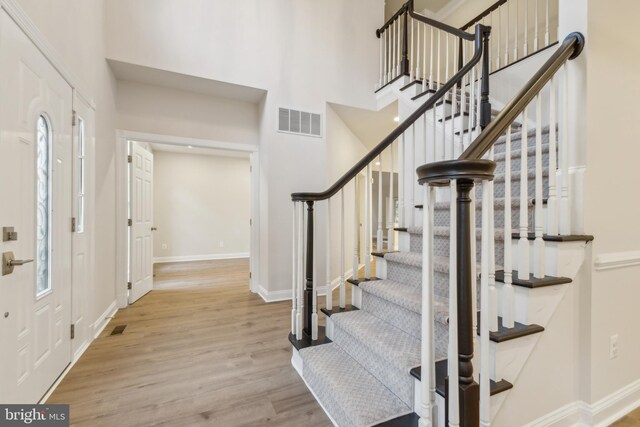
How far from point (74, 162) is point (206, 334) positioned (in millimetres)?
1764

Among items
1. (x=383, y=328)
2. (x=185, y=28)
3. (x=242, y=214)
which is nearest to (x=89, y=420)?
(x=383, y=328)

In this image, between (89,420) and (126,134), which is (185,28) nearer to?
(126,134)

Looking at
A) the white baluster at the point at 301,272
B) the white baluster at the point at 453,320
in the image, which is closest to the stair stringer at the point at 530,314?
the white baluster at the point at 453,320

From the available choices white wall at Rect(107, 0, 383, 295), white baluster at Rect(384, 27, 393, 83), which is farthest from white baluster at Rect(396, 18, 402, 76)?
white wall at Rect(107, 0, 383, 295)

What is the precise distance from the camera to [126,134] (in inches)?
128

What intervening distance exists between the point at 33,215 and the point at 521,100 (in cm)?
259

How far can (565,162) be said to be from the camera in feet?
4.76

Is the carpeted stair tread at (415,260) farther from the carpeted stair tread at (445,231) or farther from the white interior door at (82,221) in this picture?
the white interior door at (82,221)

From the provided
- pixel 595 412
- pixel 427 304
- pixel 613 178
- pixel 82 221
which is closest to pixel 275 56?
pixel 82 221

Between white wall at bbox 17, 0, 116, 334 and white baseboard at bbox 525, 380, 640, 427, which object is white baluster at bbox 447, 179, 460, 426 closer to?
white baseboard at bbox 525, 380, 640, 427

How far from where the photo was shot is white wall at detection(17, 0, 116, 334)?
1.84 metres

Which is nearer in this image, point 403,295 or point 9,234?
point 9,234

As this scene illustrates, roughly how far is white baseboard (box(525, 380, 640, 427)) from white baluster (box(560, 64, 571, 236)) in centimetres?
90

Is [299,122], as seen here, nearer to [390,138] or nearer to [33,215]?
[390,138]
